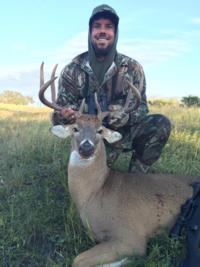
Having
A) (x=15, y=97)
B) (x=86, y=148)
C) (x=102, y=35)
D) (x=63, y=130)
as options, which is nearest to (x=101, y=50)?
(x=102, y=35)

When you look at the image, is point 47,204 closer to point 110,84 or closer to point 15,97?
point 110,84

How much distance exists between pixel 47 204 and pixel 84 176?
0.75 meters

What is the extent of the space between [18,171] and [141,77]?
5.96 ft

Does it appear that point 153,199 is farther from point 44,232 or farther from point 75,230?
point 44,232

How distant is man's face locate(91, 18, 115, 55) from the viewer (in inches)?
245

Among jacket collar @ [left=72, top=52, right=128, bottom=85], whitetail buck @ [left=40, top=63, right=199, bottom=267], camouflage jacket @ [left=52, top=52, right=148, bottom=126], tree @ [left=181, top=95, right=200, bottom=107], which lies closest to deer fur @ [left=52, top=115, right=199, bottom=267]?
whitetail buck @ [left=40, top=63, right=199, bottom=267]

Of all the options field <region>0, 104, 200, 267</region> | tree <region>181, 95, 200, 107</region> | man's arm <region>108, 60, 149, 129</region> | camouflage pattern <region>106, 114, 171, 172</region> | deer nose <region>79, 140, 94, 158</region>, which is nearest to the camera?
field <region>0, 104, 200, 267</region>

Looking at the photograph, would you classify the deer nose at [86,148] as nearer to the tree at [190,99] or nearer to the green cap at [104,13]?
the green cap at [104,13]

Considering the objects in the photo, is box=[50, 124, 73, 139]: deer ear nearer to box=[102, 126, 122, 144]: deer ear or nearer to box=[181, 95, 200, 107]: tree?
box=[102, 126, 122, 144]: deer ear

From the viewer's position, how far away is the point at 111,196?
195 inches

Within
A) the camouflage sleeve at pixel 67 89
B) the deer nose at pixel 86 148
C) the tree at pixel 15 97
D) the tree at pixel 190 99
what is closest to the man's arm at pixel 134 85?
the camouflage sleeve at pixel 67 89

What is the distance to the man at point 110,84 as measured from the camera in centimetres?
619

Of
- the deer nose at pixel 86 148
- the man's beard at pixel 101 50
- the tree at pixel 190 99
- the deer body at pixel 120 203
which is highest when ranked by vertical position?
the man's beard at pixel 101 50

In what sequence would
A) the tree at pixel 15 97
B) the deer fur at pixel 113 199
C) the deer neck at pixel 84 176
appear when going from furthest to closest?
the tree at pixel 15 97 < the deer neck at pixel 84 176 < the deer fur at pixel 113 199
